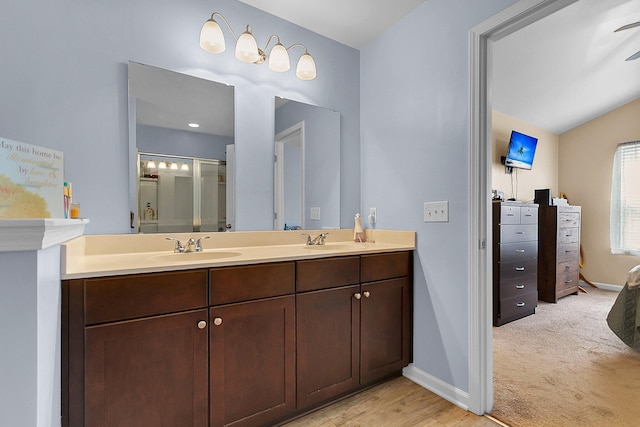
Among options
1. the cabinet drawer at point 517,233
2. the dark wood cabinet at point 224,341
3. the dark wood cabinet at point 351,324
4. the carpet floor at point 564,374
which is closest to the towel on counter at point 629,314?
the carpet floor at point 564,374

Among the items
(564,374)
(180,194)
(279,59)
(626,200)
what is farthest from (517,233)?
(180,194)

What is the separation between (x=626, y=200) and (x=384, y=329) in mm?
4706

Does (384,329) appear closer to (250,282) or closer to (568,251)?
(250,282)

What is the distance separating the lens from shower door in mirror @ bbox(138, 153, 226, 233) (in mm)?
1631

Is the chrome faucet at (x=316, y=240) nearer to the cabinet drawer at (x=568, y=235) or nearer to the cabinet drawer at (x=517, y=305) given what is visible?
the cabinet drawer at (x=517, y=305)

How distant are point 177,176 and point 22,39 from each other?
2.79 ft

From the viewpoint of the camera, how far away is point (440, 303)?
181 cm

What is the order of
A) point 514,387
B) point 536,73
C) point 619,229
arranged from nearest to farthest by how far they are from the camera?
point 514,387, point 536,73, point 619,229

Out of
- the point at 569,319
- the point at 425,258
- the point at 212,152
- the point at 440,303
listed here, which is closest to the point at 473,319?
the point at 440,303

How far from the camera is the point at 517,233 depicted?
3.05m

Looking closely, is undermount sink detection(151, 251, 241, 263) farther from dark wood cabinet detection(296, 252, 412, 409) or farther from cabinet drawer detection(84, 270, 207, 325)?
dark wood cabinet detection(296, 252, 412, 409)

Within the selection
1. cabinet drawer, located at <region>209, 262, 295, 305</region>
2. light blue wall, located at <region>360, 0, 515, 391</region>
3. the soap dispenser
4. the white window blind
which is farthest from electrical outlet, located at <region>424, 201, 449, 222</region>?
the white window blind

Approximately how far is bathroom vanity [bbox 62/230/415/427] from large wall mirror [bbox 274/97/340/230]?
1.10 feet

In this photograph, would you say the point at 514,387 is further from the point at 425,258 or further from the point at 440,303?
the point at 425,258
